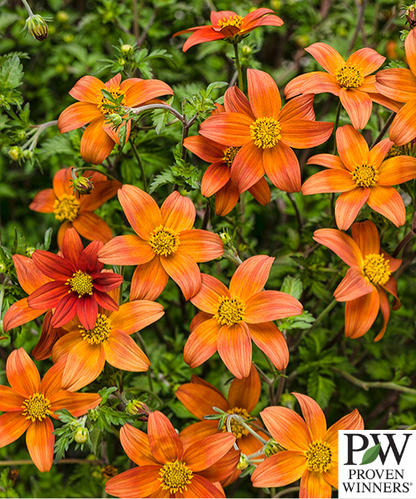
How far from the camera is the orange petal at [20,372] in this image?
93cm

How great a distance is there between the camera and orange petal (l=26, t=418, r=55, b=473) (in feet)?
2.90

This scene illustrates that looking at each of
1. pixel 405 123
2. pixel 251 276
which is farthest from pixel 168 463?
pixel 405 123

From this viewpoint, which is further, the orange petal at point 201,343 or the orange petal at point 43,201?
the orange petal at point 43,201

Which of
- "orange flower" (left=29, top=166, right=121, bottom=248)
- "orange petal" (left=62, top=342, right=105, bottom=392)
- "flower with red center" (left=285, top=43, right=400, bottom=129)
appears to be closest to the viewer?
"orange petal" (left=62, top=342, right=105, bottom=392)

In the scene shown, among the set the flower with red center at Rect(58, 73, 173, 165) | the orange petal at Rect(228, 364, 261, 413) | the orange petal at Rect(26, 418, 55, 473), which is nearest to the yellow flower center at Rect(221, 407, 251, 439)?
the orange petal at Rect(228, 364, 261, 413)

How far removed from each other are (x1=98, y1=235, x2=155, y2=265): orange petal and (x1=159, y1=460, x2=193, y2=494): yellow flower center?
36 cm

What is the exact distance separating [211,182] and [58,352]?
411mm

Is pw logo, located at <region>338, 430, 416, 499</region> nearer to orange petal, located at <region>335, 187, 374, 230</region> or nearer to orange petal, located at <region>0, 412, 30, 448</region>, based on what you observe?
orange petal, located at <region>335, 187, 374, 230</region>

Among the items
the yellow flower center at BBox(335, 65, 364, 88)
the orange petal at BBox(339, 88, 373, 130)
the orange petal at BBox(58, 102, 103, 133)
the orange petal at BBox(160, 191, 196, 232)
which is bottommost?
the orange petal at BBox(160, 191, 196, 232)

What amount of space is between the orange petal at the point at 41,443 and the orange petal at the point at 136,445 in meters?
0.13

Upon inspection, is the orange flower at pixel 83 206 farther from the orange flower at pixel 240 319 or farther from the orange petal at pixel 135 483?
the orange petal at pixel 135 483

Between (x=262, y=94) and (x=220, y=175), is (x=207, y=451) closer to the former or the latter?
(x=220, y=175)

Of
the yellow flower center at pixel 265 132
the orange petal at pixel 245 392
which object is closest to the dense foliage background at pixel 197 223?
the orange petal at pixel 245 392

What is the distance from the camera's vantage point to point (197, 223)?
4.05 feet
